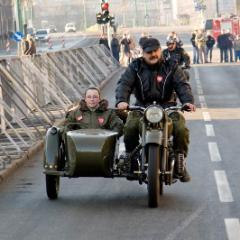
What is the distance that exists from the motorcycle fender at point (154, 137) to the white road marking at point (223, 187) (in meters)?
1.01

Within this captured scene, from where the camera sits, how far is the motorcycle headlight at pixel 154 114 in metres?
9.41

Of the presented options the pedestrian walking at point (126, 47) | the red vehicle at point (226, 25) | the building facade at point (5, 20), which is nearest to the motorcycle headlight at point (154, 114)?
the pedestrian walking at point (126, 47)

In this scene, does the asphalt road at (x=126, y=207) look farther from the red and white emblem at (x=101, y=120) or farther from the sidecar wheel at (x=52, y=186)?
the red and white emblem at (x=101, y=120)

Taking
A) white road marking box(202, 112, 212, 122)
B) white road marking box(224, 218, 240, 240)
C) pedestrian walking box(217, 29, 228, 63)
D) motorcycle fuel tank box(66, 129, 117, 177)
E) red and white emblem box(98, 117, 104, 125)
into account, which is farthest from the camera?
pedestrian walking box(217, 29, 228, 63)

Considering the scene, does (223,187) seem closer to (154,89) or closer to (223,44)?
(154,89)

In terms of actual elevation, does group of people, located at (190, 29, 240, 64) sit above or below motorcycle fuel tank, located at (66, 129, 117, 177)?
below

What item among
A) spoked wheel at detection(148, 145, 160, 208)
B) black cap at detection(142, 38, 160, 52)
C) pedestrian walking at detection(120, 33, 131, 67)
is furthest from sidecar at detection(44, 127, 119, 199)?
pedestrian walking at detection(120, 33, 131, 67)

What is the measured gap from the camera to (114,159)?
9.87m

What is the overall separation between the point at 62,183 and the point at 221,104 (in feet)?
40.4

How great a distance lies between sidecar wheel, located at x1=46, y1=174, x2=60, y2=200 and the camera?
1015 cm

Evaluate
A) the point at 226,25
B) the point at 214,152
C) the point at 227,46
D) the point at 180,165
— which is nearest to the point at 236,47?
the point at 227,46

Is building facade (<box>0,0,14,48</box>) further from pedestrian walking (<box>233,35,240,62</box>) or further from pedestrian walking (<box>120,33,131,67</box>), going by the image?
pedestrian walking (<box>233,35,240,62</box>)

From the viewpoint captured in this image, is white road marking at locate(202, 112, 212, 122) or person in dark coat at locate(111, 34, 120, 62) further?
person in dark coat at locate(111, 34, 120, 62)

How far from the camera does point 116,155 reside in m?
9.95
